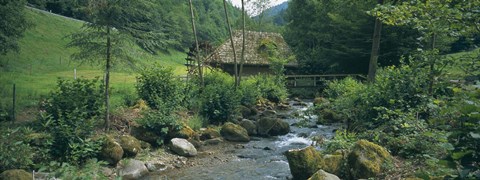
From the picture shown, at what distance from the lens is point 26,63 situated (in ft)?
108

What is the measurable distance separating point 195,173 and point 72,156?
3350 mm

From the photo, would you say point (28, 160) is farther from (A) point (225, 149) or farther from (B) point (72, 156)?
(A) point (225, 149)

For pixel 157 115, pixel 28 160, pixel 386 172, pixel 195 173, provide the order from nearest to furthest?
pixel 386 172
pixel 28 160
pixel 195 173
pixel 157 115

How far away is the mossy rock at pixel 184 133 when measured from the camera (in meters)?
13.2

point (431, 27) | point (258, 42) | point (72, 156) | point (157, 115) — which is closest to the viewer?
point (431, 27)

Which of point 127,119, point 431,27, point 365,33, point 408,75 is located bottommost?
point 127,119

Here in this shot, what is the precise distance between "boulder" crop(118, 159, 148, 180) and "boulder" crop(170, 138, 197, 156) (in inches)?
69.8

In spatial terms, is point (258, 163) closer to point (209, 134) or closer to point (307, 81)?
point (209, 134)

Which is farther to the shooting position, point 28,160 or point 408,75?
point 408,75

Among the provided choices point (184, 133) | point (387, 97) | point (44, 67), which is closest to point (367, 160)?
point (387, 97)

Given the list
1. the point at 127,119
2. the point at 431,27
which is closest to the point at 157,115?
the point at 127,119

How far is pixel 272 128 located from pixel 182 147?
5.02 metres

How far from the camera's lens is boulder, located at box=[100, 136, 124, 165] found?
10383mm

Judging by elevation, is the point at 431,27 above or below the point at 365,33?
below
